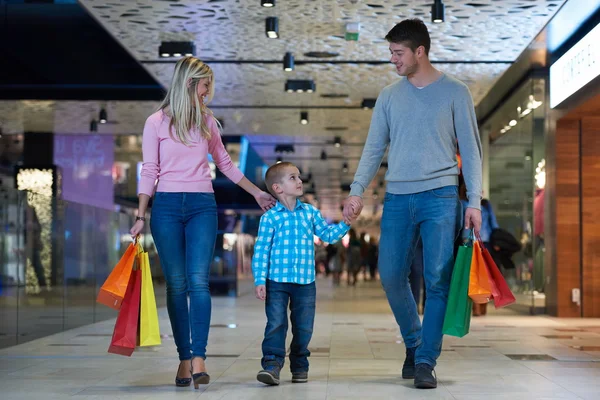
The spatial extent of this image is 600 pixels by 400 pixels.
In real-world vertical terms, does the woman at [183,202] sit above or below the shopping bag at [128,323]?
above

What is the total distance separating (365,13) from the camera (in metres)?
8.82

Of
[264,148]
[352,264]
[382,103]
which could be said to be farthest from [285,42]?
[352,264]

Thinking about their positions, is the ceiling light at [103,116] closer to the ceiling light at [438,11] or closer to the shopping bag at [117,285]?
the ceiling light at [438,11]

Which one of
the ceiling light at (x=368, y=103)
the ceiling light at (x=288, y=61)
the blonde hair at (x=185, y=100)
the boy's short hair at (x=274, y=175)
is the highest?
the ceiling light at (x=288, y=61)

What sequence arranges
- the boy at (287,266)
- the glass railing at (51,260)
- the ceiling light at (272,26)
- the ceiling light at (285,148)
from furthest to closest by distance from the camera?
the ceiling light at (285,148)
the ceiling light at (272,26)
the glass railing at (51,260)
the boy at (287,266)

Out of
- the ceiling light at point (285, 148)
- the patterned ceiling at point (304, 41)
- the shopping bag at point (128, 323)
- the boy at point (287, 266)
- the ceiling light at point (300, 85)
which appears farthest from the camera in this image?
the ceiling light at point (285, 148)

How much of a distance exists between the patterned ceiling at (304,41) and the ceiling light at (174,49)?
0.26 ft

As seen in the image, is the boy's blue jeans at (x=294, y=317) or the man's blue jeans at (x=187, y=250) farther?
the boy's blue jeans at (x=294, y=317)

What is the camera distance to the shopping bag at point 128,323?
448cm

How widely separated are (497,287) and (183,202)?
59.6 inches

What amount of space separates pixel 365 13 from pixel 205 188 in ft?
15.0

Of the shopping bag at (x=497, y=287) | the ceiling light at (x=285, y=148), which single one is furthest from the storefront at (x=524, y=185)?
the ceiling light at (x=285, y=148)

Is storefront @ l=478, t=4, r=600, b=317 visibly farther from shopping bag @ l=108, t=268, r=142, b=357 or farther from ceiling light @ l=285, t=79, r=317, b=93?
shopping bag @ l=108, t=268, r=142, b=357

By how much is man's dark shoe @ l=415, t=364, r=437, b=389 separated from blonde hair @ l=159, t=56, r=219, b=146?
1527mm
